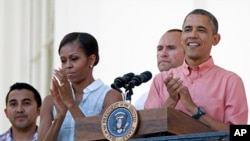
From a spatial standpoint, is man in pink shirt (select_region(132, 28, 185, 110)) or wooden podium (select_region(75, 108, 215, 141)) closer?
wooden podium (select_region(75, 108, 215, 141))

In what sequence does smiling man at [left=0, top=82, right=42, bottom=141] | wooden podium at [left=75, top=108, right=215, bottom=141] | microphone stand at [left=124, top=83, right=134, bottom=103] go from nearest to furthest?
wooden podium at [left=75, top=108, right=215, bottom=141] < microphone stand at [left=124, top=83, right=134, bottom=103] < smiling man at [left=0, top=82, right=42, bottom=141]

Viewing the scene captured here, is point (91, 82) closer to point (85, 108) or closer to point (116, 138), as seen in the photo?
point (85, 108)

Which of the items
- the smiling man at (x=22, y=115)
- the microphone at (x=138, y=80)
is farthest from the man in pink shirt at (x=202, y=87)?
the smiling man at (x=22, y=115)

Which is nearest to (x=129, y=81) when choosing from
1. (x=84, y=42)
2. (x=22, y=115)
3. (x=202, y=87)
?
(x=202, y=87)

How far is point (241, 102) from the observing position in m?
6.92

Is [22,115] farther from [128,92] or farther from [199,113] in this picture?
[199,113]

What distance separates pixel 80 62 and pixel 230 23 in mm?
2410

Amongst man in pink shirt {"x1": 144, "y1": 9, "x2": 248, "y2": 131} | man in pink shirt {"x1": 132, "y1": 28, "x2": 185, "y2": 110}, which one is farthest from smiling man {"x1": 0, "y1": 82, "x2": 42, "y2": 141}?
man in pink shirt {"x1": 144, "y1": 9, "x2": 248, "y2": 131}

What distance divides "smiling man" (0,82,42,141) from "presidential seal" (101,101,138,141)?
1799 mm

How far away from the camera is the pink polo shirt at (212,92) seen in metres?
6.91

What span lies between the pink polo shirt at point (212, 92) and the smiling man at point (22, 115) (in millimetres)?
1440

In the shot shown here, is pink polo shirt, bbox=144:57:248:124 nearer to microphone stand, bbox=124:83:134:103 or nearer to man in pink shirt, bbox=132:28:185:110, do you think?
microphone stand, bbox=124:83:134:103

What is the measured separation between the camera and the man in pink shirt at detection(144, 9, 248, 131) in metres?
6.74

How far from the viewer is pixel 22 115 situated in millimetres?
8328
